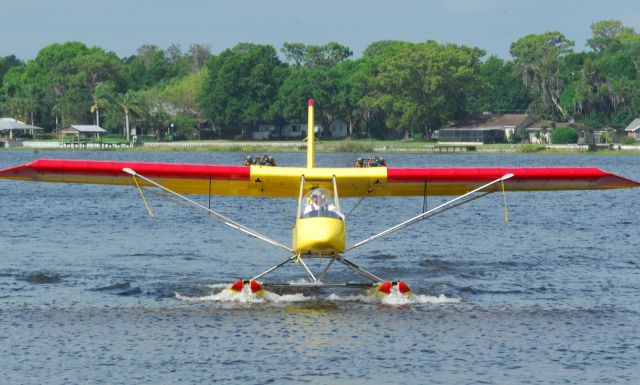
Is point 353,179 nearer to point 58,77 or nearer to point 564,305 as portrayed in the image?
point 564,305

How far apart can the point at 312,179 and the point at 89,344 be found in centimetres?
483

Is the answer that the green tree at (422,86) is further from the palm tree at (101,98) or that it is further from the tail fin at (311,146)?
the tail fin at (311,146)

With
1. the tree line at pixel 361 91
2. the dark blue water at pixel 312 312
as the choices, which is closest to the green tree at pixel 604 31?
the tree line at pixel 361 91

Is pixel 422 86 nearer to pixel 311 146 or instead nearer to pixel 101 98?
pixel 101 98

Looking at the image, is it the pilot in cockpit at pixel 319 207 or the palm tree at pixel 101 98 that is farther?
the palm tree at pixel 101 98

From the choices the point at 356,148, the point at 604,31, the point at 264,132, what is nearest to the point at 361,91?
the point at 264,132

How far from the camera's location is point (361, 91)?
4751 inches

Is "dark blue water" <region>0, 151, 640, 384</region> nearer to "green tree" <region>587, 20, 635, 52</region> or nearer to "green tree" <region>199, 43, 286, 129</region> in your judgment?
"green tree" <region>199, 43, 286, 129</region>

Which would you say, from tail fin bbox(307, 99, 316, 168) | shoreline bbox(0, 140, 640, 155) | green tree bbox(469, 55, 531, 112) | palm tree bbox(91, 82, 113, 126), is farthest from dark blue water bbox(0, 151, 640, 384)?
green tree bbox(469, 55, 531, 112)

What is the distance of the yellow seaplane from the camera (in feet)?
59.2

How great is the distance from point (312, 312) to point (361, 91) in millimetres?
103372

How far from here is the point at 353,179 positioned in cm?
1891

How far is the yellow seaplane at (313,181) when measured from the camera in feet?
59.2

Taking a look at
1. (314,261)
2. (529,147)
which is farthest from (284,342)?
(529,147)
